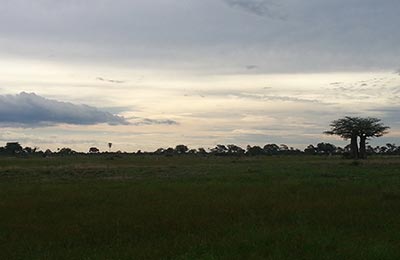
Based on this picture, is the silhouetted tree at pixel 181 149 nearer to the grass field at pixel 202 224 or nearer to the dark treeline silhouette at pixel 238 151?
the dark treeline silhouette at pixel 238 151

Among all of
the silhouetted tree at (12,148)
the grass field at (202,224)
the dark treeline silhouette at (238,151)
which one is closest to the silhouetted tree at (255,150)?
the dark treeline silhouette at (238,151)

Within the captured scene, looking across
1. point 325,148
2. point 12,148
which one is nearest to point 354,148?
point 325,148

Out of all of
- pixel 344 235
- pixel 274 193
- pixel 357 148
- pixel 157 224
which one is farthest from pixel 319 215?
pixel 357 148

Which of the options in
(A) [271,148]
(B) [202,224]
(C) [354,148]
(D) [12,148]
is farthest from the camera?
(A) [271,148]

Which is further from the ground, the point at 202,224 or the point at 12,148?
the point at 12,148

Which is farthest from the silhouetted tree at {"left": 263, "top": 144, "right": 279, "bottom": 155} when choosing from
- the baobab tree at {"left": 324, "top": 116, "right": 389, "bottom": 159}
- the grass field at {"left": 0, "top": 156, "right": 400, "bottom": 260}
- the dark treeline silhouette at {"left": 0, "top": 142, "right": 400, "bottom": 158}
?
the grass field at {"left": 0, "top": 156, "right": 400, "bottom": 260}

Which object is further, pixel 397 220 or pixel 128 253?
pixel 397 220

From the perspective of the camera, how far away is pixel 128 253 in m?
10.6

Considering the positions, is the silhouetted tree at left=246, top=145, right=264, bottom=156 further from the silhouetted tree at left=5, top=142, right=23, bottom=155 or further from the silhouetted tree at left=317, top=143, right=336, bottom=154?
the silhouetted tree at left=5, top=142, right=23, bottom=155

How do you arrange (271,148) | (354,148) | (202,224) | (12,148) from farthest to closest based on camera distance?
(271,148) → (12,148) → (354,148) → (202,224)

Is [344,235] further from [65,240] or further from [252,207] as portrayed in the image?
[65,240]

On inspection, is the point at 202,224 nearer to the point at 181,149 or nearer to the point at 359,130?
the point at 359,130

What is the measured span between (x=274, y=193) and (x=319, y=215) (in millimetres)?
6833

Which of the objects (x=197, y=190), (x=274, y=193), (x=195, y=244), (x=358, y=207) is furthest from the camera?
(x=197, y=190)
